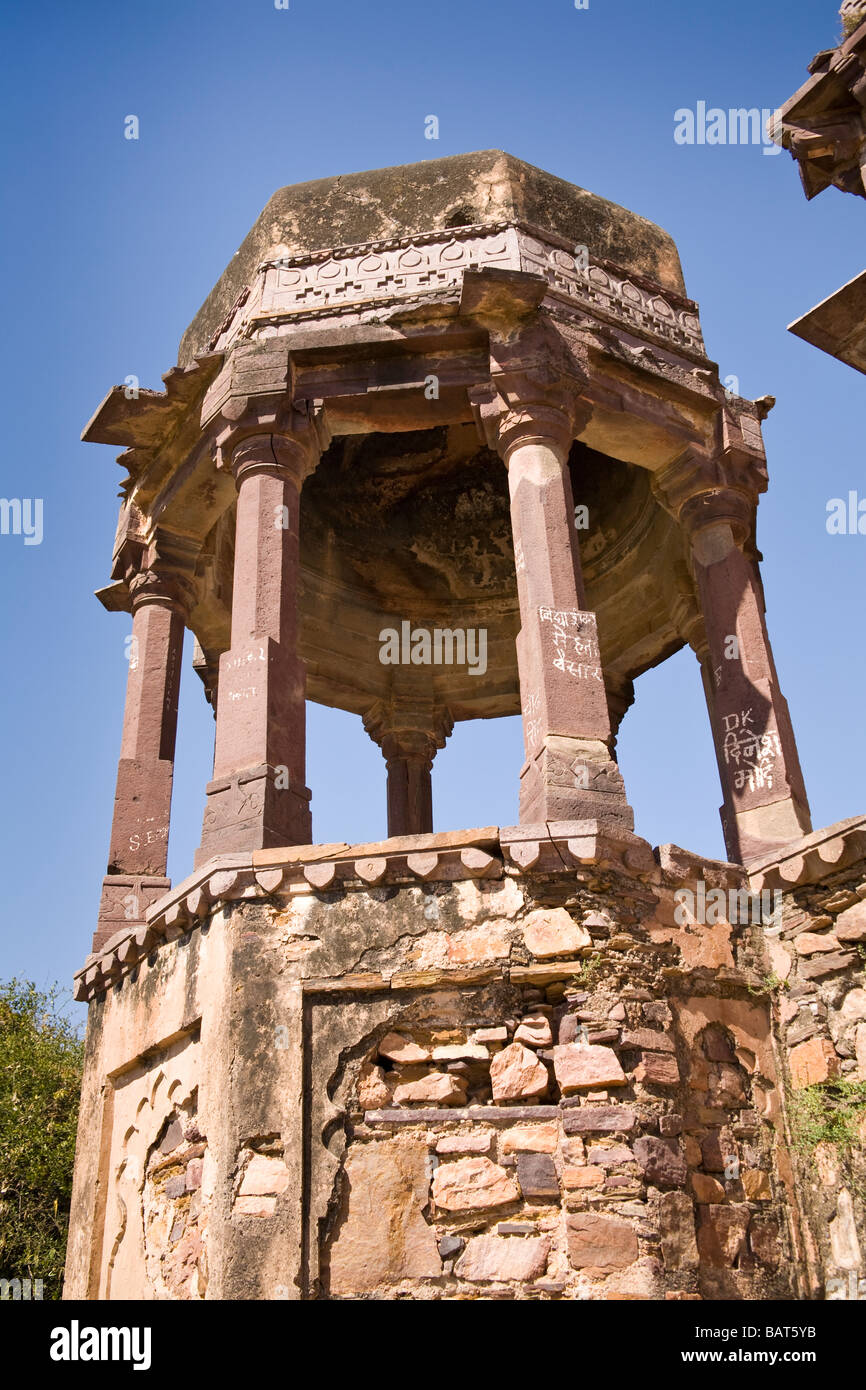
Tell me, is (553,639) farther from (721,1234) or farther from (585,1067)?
(721,1234)

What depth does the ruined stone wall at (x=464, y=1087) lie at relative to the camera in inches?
228

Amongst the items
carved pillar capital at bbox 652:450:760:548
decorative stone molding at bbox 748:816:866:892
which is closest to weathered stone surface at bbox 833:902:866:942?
decorative stone molding at bbox 748:816:866:892

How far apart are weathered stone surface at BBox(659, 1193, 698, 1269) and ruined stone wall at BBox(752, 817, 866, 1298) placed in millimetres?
842

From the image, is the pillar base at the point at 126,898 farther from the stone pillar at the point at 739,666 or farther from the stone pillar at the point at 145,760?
the stone pillar at the point at 739,666

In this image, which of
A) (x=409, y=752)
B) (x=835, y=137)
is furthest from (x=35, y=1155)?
(x=835, y=137)

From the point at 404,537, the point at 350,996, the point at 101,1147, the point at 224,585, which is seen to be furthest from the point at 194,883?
the point at 404,537

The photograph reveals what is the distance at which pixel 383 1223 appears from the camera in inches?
232

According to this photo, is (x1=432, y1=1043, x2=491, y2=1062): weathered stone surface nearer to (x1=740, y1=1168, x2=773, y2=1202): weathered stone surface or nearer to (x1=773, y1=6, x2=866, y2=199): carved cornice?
(x1=740, y1=1168, x2=773, y2=1202): weathered stone surface

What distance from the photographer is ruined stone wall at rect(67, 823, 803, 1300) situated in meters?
5.79

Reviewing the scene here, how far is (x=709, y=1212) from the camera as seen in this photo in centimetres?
607

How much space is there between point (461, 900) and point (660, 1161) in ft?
5.20

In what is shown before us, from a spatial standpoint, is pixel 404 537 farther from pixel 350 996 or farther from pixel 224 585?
pixel 350 996

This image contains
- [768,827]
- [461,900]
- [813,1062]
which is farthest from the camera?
[768,827]
